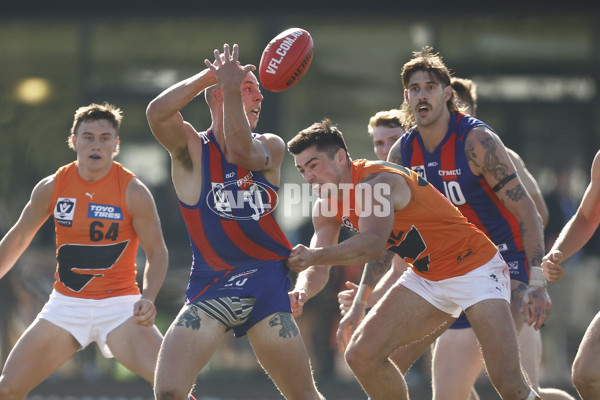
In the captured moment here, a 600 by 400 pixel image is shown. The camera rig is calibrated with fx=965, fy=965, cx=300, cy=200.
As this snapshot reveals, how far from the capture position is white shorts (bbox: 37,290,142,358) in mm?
6520

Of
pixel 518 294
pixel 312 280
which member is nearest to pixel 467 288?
pixel 518 294

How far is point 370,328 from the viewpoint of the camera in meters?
5.79

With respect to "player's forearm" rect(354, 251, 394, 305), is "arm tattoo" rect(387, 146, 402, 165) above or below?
above

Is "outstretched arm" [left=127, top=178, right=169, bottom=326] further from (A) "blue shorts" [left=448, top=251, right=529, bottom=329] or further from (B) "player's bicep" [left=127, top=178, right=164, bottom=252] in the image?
(A) "blue shorts" [left=448, top=251, right=529, bottom=329]

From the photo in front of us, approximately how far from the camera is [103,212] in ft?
22.1

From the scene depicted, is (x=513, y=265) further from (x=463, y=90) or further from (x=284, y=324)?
(x=284, y=324)

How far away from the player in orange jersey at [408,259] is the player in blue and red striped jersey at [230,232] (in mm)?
315

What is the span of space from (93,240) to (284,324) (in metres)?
1.83

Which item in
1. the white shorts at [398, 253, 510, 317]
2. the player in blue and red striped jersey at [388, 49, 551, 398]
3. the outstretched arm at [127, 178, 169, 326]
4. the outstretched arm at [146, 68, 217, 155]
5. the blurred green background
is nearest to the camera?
the outstretched arm at [146, 68, 217, 155]

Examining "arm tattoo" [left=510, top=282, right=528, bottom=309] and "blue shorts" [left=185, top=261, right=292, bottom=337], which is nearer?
"blue shorts" [left=185, top=261, right=292, bottom=337]

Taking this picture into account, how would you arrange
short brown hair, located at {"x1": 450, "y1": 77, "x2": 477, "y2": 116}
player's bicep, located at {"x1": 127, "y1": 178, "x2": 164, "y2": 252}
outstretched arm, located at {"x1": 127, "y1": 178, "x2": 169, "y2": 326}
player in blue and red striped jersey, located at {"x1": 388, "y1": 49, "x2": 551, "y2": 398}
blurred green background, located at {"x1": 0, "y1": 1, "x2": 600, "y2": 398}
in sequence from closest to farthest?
player in blue and red striped jersey, located at {"x1": 388, "y1": 49, "x2": 551, "y2": 398}
outstretched arm, located at {"x1": 127, "y1": 178, "x2": 169, "y2": 326}
player's bicep, located at {"x1": 127, "y1": 178, "x2": 164, "y2": 252}
short brown hair, located at {"x1": 450, "y1": 77, "x2": 477, "y2": 116}
blurred green background, located at {"x1": 0, "y1": 1, "x2": 600, "y2": 398}

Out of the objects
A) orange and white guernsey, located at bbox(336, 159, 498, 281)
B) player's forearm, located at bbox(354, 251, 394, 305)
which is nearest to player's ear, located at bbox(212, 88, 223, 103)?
orange and white guernsey, located at bbox(336, 159, 498, 281)

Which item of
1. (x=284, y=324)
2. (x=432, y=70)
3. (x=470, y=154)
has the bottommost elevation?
(x=284, y=324)

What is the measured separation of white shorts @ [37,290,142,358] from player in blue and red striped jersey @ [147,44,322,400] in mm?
1046
